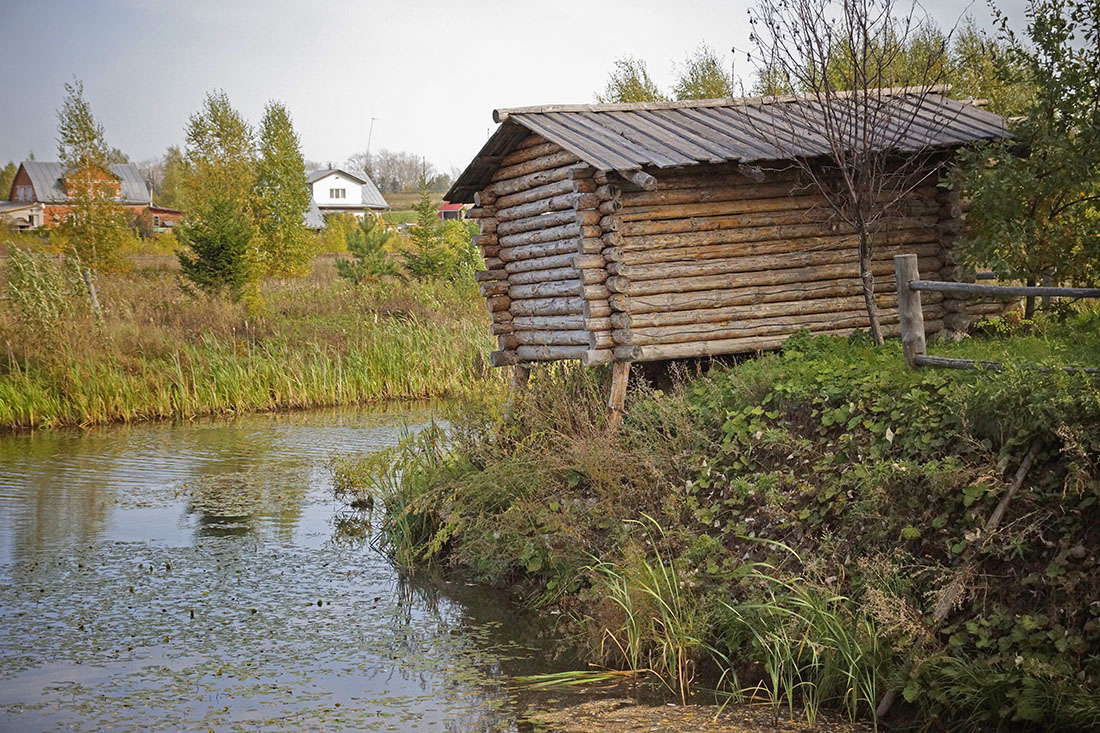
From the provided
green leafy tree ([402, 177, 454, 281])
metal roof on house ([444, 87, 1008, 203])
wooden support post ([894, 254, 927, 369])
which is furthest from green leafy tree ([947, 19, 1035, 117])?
green leafy tree ([402, 177, 454, 281])

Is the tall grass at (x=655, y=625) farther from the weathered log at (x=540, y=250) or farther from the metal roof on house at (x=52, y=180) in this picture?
the metal roof on house at (x=52, y=180)

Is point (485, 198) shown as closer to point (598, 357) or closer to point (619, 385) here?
point (598, 357)

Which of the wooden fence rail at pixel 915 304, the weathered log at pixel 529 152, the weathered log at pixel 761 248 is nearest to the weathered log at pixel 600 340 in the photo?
the weathered log at pixel 761 248

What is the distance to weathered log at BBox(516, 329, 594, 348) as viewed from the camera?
464 inches

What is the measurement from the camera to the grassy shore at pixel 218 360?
18.8 meters

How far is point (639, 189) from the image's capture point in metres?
11.1

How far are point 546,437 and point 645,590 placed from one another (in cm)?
329

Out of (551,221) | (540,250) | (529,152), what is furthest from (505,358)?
(529,152)

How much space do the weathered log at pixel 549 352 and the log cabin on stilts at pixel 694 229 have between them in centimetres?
3

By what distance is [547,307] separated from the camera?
12.6 m

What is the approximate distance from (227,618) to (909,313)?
6.05m

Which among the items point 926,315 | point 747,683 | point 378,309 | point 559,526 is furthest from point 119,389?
point 747,683

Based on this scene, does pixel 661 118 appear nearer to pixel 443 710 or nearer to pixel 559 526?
pixel 559 526

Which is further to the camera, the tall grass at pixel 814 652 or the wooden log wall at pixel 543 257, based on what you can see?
the wooden log wall at pixel 543 257
